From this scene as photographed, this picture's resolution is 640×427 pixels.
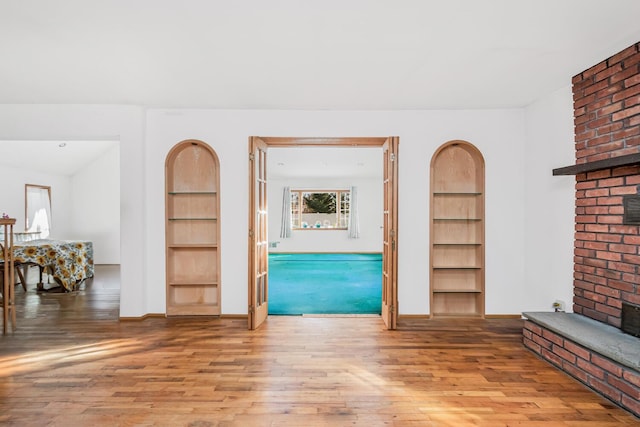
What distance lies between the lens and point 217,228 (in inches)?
163

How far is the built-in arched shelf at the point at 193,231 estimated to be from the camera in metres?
4.20

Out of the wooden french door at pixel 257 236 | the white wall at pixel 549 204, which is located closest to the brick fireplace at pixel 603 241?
the white wall at pixel 549 204

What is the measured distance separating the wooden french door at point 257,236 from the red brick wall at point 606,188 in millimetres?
3049

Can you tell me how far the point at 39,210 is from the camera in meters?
7.71

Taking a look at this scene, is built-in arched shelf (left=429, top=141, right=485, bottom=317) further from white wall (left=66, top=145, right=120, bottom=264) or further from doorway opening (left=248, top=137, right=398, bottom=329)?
white wall (left=66, top=145, right=120, bottom=264)

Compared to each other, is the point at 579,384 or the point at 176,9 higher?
the point at 176,9

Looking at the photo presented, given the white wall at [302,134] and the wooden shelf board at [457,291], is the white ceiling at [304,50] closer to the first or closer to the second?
the white wall at [302,134]

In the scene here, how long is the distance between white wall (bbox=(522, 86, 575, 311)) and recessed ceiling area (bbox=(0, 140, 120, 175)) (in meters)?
7.58

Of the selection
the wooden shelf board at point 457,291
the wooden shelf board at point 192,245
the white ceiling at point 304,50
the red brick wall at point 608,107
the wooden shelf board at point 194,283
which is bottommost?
the wooden shelf board at point 457,291

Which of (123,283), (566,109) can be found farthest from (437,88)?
(123,283)

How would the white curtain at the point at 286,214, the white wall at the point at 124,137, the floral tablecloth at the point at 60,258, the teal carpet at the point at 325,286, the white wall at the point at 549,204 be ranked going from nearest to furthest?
1. the white wall at the point at 549,204
2. the white wall at the point at 124,137
3. the teal carpet at the point at 325,286
4. the floral tablecloth at the point at 60,258
5. the white curtain at the point at 286,214

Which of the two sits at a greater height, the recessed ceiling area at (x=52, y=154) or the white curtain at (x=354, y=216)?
the recessed ceiling area at (x=52, y=154)

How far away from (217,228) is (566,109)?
3.77 m

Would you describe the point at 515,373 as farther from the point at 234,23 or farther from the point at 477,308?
the point at 234,23
